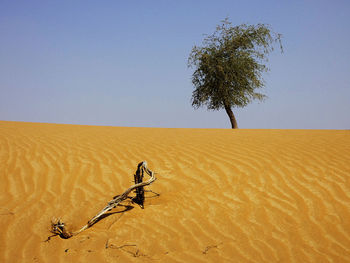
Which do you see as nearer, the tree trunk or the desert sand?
the desert sand

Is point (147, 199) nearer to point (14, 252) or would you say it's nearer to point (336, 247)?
point (14, 252)

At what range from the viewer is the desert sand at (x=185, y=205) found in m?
3.40

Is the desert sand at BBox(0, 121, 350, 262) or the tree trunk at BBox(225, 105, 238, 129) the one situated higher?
the tree trunk at BBox(225, 105, 238, 129)

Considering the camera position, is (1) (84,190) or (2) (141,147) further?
(2) (141,147)

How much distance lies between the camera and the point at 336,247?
3502 mm

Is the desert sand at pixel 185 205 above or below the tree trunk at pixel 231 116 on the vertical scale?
below

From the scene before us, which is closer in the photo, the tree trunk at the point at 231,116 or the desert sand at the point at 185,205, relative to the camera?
the desert sand at the point at 185,205

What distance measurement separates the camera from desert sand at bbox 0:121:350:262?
3.40 m

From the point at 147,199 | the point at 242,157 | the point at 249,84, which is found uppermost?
the point at 249,84

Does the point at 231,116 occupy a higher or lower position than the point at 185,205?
higher

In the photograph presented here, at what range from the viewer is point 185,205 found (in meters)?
4.50

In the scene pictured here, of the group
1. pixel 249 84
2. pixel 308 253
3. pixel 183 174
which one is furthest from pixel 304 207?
pixel 249 84

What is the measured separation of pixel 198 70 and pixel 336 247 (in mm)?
19577

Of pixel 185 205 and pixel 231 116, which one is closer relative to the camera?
pixel 185 205
